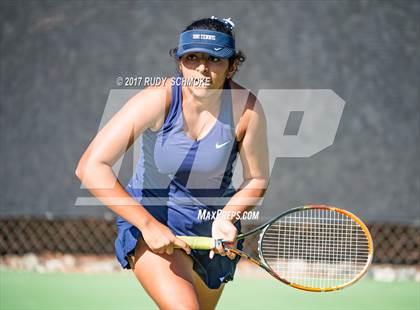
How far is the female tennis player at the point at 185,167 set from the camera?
3.26 meters

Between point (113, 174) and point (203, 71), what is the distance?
1.83 feet

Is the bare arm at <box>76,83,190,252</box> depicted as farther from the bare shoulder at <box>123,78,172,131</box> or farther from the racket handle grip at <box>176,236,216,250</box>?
the racket handle grip at <box>176,236,216,250</box>

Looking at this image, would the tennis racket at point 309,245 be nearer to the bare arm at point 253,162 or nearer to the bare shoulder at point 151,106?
the bare arm at point 253,162

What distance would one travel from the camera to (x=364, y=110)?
6.92 metres

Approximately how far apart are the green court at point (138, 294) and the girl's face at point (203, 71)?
274 centimetres

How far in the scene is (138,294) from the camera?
20.8 ft

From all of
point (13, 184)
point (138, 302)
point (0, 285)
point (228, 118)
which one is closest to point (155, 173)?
point (228, 118)

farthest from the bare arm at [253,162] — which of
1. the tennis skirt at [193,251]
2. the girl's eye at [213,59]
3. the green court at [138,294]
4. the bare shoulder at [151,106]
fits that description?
the green court at [138,294]

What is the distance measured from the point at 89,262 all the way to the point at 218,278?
3628 millimetres

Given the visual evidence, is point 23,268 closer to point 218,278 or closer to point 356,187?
point 356,187

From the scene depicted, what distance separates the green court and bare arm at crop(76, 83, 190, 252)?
2.66m

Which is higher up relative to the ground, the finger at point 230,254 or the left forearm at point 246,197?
the left forearm at point 246,197

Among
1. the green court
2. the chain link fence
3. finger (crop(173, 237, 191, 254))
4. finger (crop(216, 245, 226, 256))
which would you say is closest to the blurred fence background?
the chain link fence

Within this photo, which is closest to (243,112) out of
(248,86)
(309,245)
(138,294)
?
(309,245)
